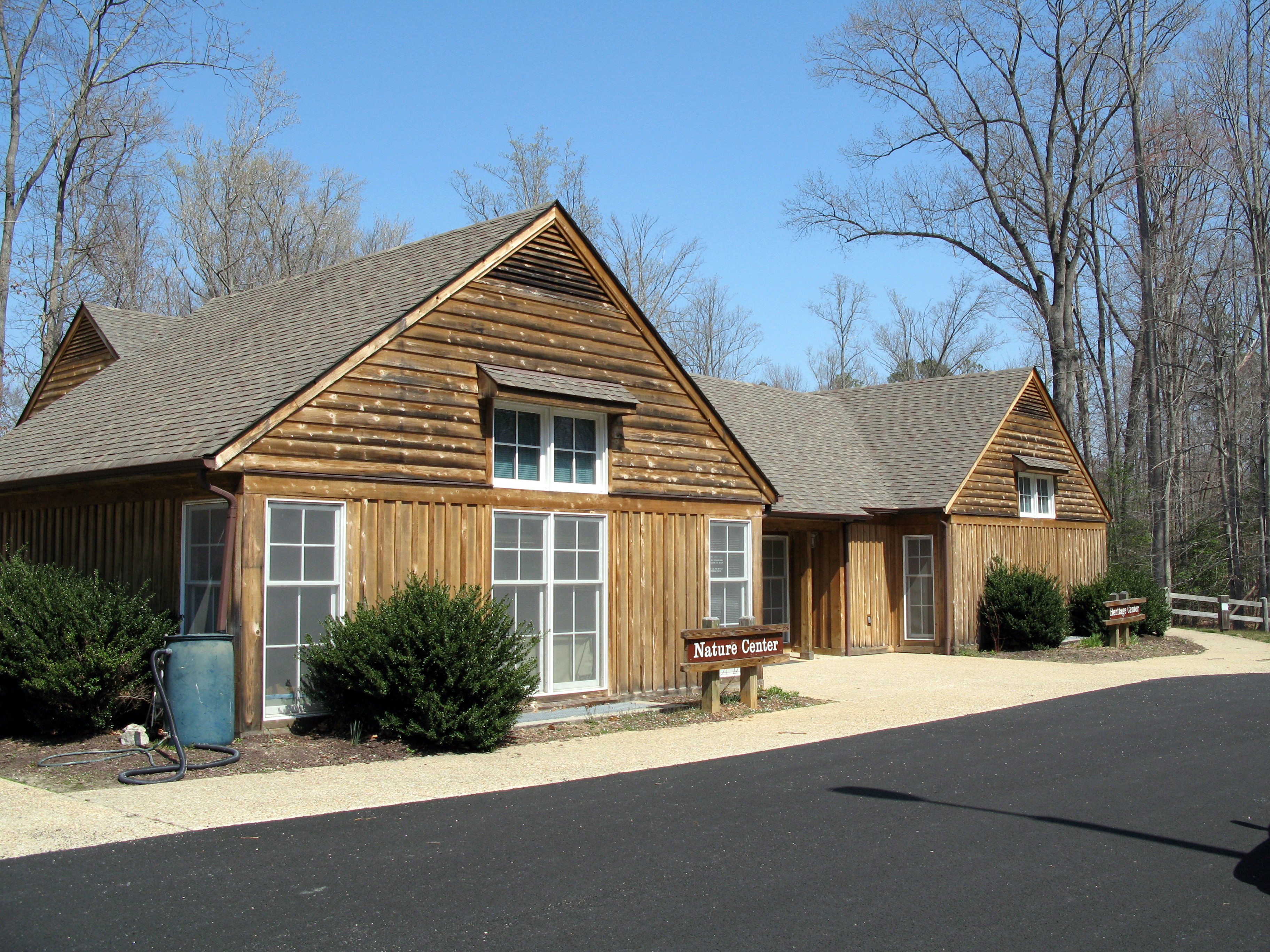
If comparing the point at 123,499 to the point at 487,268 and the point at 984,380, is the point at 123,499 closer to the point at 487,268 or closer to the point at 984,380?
the point at 487,268

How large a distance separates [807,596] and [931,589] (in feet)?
9.14

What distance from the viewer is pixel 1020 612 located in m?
23.1

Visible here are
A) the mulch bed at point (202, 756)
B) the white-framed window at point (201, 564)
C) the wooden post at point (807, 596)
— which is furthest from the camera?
the wooden post at point (807, 596)

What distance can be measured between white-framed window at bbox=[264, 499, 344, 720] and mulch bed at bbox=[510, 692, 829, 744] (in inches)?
92.2

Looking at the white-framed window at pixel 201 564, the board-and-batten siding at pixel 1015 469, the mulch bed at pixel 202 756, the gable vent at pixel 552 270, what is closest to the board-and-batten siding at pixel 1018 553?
the board-and-batten siding at pixel 1015 469

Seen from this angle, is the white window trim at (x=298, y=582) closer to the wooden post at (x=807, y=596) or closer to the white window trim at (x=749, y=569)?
the white window trim at (x=749, y=569)

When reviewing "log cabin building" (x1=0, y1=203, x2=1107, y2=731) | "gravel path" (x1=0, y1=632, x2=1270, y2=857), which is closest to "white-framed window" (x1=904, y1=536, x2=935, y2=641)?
"gravel path" (x1=0, y1=632, x2=1270, y2=857)

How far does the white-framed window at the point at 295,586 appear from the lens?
36.4 feet

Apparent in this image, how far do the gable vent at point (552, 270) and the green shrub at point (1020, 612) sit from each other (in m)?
12.6

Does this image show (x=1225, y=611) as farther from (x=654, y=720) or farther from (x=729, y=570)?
(x=654, y=720)

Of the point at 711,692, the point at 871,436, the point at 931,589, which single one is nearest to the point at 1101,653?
the point at 931,589

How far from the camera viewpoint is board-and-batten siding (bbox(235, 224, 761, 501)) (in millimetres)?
11648

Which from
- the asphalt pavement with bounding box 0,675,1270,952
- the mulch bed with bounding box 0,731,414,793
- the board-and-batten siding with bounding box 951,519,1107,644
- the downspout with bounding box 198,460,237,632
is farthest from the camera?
the board-and-batten siding with bounding box 951,519,1107,644

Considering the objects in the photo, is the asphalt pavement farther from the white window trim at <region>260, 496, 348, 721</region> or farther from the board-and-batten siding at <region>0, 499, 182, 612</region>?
the board-and-batten siding at <region>0, 499, 182, 612</region>
